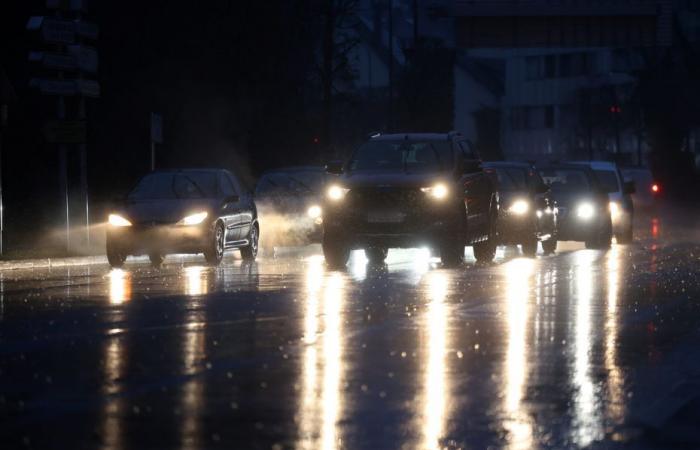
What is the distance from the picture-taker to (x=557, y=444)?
31.5ft

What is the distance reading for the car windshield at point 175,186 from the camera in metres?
29.5

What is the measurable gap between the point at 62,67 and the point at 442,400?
874 inches

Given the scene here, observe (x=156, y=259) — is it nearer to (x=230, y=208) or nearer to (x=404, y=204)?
(x=230, y=208)

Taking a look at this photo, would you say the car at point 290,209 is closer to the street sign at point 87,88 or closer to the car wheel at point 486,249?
Answer: the street sign at point 87,88

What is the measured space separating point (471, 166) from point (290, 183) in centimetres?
824

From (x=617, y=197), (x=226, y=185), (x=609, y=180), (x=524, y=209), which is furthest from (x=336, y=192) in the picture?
(x=609, y=180)

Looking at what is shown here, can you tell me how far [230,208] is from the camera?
97.5ft

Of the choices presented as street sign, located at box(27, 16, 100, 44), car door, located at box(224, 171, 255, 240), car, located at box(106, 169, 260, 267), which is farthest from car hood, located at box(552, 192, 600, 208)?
street sign, located at box(27, 16, 100, 44)

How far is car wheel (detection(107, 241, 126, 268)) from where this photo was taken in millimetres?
28219

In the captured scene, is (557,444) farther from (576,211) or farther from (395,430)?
(576,211)

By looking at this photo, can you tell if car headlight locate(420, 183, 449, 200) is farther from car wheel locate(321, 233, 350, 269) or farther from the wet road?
the wet road

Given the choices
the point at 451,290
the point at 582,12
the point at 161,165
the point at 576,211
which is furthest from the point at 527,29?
the point at 451,290

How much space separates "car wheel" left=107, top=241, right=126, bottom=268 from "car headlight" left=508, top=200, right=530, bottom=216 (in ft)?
23.1

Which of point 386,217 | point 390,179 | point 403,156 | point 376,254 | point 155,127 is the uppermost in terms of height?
point 155,127
